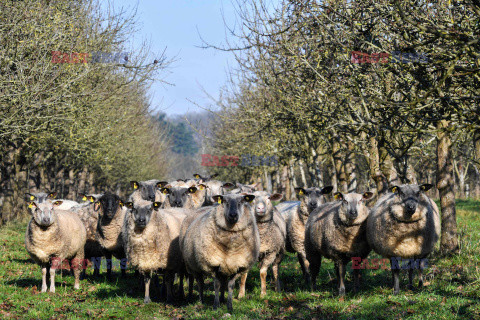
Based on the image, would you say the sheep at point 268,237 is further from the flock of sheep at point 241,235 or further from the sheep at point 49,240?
the sheep at point 49,240

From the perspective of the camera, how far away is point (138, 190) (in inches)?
583

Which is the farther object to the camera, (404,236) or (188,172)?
(188,172)

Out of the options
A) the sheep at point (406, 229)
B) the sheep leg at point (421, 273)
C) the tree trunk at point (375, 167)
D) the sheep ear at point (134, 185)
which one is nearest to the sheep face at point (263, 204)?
the sheep at point (406, 229)

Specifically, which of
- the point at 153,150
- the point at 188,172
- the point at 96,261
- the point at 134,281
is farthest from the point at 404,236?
the point at 188,172

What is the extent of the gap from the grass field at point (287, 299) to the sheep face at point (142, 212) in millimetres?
1444

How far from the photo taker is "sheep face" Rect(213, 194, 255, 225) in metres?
8.60

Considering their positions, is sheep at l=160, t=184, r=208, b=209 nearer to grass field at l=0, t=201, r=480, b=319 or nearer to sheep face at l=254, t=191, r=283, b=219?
grass field at l=0, t=201, r=480, b=319

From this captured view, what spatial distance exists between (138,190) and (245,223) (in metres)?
6.63

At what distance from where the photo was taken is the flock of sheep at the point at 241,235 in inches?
348

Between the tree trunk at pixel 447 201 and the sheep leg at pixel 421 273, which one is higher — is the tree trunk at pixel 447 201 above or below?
above

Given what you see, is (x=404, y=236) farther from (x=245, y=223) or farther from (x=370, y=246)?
(x=245, y=223)

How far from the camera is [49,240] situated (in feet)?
34.6

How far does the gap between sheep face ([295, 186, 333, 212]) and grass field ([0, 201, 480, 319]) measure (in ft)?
5.46

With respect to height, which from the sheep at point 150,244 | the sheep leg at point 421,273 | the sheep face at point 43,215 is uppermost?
the sheep face at point 43,215
